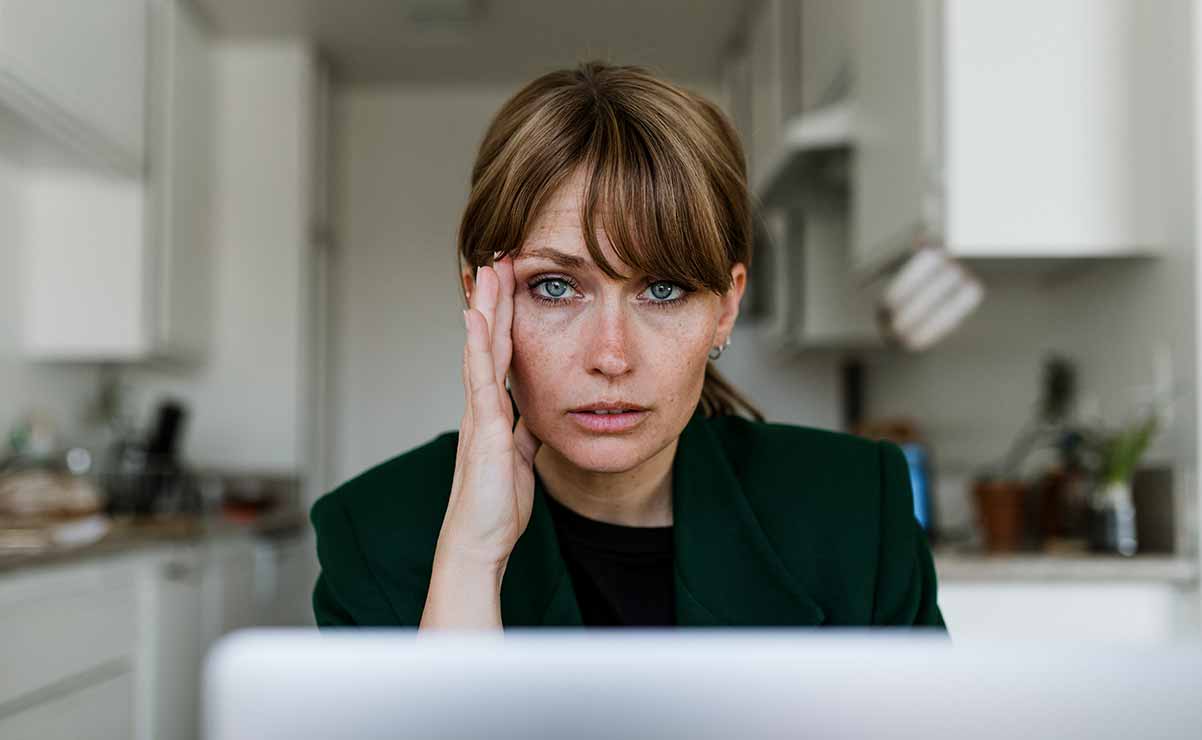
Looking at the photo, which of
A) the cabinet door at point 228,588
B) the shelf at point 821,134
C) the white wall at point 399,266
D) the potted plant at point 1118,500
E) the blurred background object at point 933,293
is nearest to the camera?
the potted plant at point 1118,500

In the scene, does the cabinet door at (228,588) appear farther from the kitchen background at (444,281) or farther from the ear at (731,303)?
the ear at (731,303)

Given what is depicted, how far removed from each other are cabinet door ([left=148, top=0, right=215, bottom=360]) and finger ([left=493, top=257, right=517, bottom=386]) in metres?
3.13

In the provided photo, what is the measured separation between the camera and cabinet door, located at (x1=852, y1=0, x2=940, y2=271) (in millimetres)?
Result: 2520

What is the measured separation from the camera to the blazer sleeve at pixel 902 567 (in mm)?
1119

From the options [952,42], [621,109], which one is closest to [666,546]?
[621,109]

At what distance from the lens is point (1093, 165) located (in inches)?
96.7

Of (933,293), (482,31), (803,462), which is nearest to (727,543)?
(803,462)

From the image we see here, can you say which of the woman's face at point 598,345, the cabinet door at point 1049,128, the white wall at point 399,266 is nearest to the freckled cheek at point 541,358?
the woman's face at point 598,345

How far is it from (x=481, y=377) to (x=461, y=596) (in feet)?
0.66

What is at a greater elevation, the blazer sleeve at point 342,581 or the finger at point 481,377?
the finger at point 481,377

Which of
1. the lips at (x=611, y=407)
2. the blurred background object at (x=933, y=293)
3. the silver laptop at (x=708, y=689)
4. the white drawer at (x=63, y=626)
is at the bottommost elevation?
the white drawer at (x=63, y=626)

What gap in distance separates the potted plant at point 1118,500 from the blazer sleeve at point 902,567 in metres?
1.34

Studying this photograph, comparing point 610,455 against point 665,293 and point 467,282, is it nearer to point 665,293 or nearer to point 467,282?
point 665,293

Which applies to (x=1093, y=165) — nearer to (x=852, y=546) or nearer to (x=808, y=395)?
(x=852, y=546)
